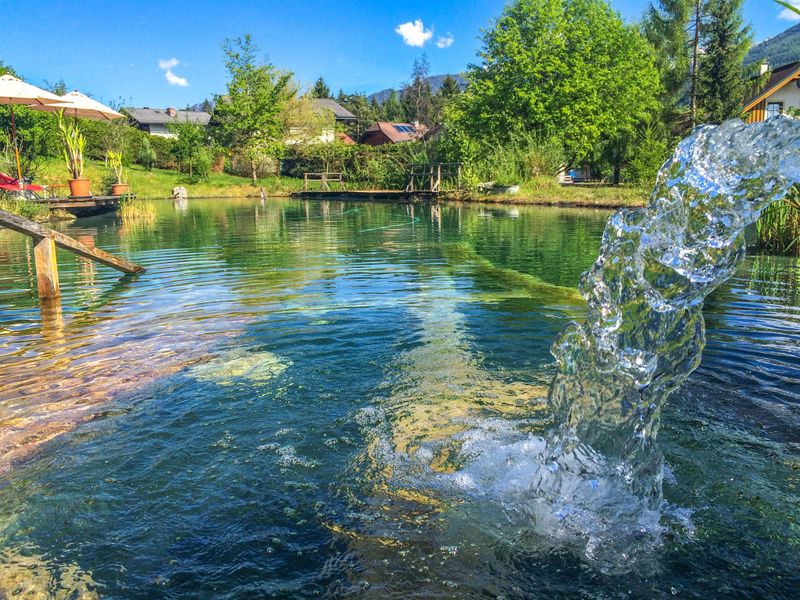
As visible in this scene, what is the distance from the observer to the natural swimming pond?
2.81 meters

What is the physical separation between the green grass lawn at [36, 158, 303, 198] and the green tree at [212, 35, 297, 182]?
86.9 inches

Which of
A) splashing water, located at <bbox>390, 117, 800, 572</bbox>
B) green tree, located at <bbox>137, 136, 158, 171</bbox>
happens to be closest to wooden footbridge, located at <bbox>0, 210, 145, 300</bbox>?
splashing water, located at <bbox>390, 117, 800, 572</bbox>

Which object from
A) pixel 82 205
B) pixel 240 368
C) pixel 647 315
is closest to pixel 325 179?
pixel 82 205

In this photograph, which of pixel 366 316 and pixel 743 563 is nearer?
pixel 743 563

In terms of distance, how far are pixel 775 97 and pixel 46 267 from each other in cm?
4391

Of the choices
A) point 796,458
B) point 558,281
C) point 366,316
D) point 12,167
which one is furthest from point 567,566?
point 12,167

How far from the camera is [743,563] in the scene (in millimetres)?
2809

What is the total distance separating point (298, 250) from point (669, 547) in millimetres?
12292

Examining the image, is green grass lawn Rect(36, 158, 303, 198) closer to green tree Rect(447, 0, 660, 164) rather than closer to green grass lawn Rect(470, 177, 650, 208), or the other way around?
green tree Rect(447, 0, 660, 164)

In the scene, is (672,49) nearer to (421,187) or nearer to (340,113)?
(421,187)

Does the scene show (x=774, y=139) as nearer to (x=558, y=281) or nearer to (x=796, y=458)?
(x=796, y=458)

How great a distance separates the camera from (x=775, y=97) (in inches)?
1538

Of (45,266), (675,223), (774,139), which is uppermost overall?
(774,139)

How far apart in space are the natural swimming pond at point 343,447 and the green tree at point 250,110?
4213 centimetres
